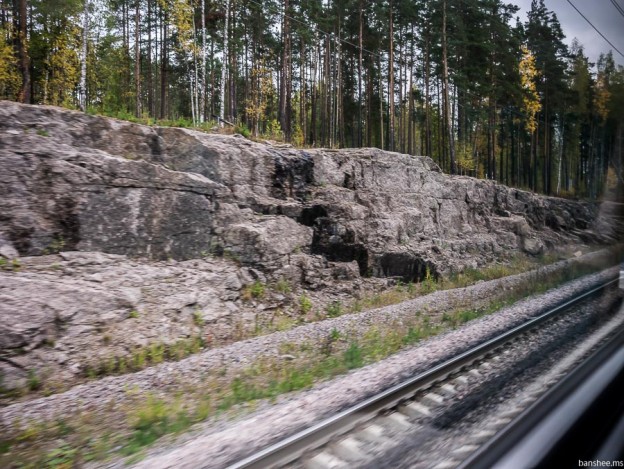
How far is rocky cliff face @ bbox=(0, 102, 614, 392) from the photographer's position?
297 inches

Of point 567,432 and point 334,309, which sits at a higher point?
point 567,432

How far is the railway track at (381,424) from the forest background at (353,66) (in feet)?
56.6

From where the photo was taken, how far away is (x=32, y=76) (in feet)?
76.3

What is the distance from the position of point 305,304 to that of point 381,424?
287 inches

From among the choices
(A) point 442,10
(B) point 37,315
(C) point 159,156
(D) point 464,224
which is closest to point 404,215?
(D) point 464,224

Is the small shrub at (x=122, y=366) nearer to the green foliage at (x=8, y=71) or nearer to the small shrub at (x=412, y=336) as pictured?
the small shrub at (x=412, y=336)

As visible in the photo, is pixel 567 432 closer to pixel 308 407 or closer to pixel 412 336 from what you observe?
pixel 308 407

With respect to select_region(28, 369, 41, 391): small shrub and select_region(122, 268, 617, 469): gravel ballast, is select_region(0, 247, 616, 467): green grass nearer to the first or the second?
select_region(122, 268, 617, 469): gravel ballast

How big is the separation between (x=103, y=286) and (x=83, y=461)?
15.4ft

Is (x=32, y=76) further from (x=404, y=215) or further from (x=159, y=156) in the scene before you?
(x=404, y=215)

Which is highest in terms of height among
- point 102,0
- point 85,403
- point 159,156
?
point 102,0

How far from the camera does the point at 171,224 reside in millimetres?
10344

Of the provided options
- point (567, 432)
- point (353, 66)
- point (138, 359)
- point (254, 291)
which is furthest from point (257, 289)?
point (353, 66)

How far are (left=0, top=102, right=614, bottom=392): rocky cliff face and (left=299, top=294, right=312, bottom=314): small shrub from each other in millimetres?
644
